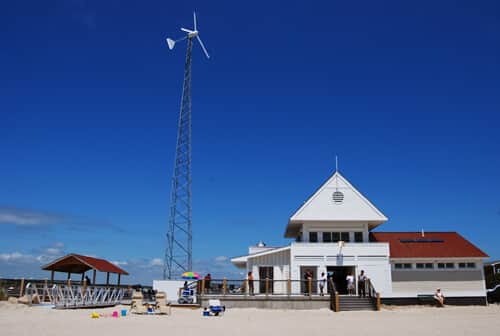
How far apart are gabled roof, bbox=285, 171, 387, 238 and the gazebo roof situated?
12.8m

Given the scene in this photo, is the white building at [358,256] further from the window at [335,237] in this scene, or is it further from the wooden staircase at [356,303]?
the wooden staircase at [356,303]

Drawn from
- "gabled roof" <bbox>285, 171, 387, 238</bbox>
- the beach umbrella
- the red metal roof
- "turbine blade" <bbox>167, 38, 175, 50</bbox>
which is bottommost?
the beach umbrella

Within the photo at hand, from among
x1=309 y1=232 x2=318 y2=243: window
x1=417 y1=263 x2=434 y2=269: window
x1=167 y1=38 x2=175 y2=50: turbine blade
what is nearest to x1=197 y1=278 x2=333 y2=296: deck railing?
x1=309 y1=232 x2=318 y2=243: window

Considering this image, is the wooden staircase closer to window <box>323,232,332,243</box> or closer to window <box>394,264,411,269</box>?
window <box>394,264,411,269</box>

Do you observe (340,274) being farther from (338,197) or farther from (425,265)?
(425,265)

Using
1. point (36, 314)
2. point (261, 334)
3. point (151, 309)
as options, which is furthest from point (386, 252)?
point (36, 314)

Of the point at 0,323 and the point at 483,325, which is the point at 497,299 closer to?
the point at 483,325

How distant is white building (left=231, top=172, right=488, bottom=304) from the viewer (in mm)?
31953

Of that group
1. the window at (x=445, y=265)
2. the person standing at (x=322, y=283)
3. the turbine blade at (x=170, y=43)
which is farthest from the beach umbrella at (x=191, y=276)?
the turbine blade at (x=170, y=43)

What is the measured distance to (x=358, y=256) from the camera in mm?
32219

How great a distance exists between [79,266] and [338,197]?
699 inches

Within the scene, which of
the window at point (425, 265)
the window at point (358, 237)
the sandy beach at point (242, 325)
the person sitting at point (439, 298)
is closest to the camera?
the sandy beach at point (242, 325)

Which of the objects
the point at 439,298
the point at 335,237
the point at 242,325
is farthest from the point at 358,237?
the point at 242,325

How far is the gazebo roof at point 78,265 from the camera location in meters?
30.2
